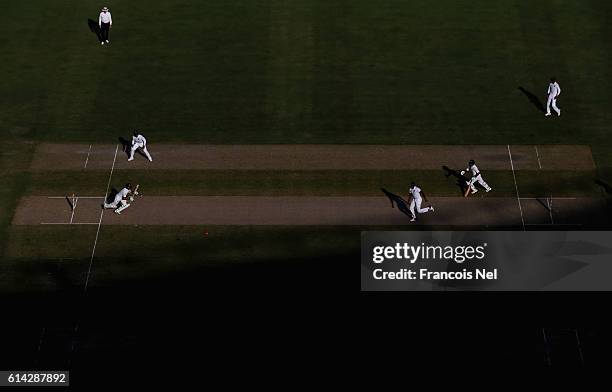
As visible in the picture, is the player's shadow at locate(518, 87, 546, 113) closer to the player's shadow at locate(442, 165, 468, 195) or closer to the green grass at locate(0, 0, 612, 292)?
the green grass at locate(0, 0, 612, 292)

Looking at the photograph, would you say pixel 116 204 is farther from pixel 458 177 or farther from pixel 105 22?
pixel 458 177

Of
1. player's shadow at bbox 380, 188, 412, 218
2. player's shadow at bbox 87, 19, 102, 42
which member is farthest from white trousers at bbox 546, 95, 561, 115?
player's shadow at bbox 87, 19, 102, 42

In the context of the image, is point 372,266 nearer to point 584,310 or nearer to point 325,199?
point 325,199

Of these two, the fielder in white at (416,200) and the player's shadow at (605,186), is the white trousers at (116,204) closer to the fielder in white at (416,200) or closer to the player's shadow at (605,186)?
the fielder in white at (416,200)

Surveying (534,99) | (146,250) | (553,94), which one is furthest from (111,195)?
(553,94)

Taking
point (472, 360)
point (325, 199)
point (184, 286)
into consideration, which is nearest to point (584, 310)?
point (472, 360)
